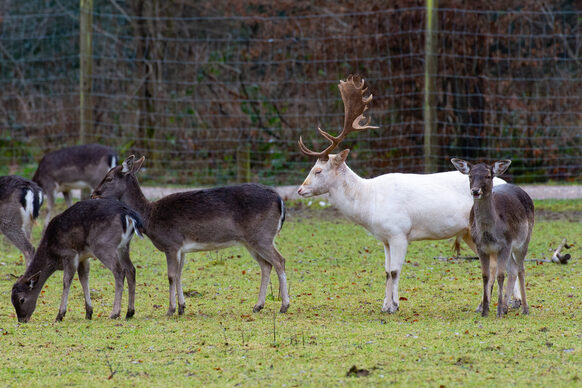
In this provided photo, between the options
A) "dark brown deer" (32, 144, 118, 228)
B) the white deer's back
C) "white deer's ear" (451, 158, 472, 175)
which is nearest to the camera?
"white deer's ear" (451, 158, 472, 175)

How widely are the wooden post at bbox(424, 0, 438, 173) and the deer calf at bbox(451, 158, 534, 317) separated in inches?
269

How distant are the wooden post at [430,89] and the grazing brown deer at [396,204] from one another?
19.9 ft

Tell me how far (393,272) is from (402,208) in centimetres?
62

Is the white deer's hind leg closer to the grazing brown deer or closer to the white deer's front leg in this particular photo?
the grazing brown deer

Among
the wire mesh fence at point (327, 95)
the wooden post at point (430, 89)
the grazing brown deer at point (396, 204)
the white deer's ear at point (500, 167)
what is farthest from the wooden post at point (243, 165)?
the white deer's ear at point (500, 167)

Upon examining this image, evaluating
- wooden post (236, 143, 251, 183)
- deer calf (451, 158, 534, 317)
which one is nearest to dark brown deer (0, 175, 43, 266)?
deer calf (451, 158, 534, 317)

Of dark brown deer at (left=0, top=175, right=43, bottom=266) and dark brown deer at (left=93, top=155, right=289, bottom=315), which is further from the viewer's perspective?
dark brown deer at (left=0, top=175, right=43, bottom=266)

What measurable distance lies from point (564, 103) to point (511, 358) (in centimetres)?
1097

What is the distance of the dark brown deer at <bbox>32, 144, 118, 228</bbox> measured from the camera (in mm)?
13719

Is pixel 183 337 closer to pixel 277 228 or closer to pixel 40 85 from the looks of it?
pixel 277 228

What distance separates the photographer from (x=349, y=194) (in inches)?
339

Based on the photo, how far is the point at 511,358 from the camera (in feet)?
19.3

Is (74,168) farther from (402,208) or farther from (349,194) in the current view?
Result: (402,208)

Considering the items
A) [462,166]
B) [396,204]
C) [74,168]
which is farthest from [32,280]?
[74,168]
